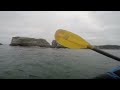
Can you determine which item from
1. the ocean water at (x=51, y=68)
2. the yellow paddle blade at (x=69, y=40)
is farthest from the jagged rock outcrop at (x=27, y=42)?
the yellow paddle blade at (x=69, y=40)

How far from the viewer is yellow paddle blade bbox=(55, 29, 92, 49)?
363cm

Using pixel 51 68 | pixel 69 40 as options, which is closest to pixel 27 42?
pixel 51 68

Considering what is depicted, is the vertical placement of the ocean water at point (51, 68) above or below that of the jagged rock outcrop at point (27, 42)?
below

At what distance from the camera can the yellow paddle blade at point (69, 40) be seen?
3630 mm

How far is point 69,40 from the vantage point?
12.3 feet

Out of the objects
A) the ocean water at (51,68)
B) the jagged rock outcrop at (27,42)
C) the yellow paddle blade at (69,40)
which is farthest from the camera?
the jagged rock outcrop at (27,42)

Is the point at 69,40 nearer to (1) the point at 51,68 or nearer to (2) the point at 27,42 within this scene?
(1) the point at 51,68

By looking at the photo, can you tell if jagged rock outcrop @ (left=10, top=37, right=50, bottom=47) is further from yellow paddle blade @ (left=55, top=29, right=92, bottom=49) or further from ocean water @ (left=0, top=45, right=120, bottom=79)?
yellow paddle blade @ (left=55, top=29, right=92, bottom=49)

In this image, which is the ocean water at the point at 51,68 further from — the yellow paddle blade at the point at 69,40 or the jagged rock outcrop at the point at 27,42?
the jagged rock outcrop at the point at 27,42
